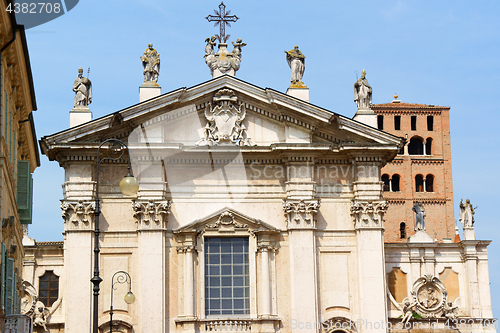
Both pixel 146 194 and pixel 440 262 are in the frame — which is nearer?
pixel 146 194

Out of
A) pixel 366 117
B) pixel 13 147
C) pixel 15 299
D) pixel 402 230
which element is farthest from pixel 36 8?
pixel 402 230

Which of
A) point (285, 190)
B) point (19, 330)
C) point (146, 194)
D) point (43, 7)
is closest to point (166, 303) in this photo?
point (146, 194)

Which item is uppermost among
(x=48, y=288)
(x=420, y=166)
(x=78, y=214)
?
(x=420, y=166)

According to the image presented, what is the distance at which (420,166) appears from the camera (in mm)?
69188

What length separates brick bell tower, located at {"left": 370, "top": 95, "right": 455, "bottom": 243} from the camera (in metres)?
67.2

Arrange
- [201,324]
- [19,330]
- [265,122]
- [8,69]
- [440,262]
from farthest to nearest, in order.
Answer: [440,262] < [265,122] < [201,324] < [8,69] < [19,330]

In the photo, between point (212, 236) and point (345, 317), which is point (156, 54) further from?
point (345, 317)

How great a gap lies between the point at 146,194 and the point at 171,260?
2.44m

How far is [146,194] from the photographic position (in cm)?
3091

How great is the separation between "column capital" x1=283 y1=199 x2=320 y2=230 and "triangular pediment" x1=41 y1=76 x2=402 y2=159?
7.30 ft

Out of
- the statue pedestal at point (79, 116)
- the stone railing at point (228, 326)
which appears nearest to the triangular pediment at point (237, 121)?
the statue pedestal at point (79, 116)

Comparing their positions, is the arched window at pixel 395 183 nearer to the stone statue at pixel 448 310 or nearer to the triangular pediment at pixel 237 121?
the stone statue at pixel 448 310

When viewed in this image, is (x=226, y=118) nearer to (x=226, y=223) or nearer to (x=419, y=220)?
(x=226, y=223)

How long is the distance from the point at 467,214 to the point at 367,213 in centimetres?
666
